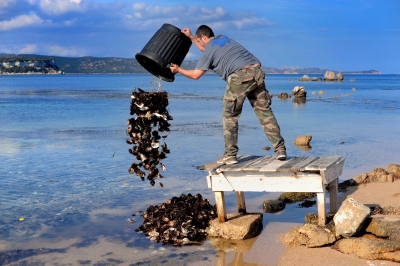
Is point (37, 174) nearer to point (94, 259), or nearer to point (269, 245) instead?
point (94, 259)

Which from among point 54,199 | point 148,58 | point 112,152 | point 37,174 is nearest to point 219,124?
point 112,152

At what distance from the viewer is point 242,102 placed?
818 cm

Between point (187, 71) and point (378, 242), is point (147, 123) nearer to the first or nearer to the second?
point (187, 71)

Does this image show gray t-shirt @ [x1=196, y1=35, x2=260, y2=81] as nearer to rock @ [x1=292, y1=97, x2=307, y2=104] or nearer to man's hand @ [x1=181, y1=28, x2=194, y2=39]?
man's hand @ [x1=181, y1=28, x2=194, y2=39]

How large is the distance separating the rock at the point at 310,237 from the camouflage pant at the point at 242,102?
4.73ft

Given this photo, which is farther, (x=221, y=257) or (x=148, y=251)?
(x=148, y=251)

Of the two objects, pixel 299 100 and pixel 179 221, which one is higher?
pixel 179 221

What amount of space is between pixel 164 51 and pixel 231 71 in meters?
1.07

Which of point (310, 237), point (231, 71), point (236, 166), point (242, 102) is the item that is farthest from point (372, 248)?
point (231, 71)

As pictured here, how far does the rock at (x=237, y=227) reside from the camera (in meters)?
7.98

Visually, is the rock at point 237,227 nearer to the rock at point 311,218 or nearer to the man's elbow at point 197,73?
the rock at point 311,218

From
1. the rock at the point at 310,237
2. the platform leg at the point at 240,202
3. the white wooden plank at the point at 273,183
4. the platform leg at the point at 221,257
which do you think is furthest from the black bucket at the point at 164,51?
the rock at the point at 310,237

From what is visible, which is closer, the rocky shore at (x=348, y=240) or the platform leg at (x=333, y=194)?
the rocky shore at (x=348, y=240)

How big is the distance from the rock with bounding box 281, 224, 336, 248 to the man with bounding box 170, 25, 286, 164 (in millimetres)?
1245
